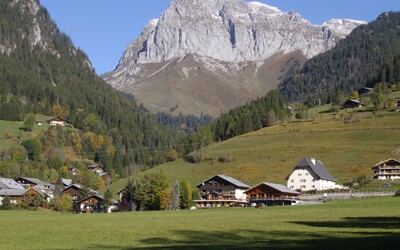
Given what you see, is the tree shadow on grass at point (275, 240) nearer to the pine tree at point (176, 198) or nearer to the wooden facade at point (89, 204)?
the pine tree at point (176, 198)

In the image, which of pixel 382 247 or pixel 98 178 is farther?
pixel 98 178

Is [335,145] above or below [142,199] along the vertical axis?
above

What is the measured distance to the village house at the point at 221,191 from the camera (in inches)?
5738

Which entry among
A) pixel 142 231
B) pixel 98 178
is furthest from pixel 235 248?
pixel 98 178

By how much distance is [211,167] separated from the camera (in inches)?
6727

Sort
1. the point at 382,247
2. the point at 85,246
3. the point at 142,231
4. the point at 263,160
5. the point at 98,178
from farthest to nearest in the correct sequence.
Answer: the point at 98,178, the point at 263,160, the point at 142,231, the point at 85,246, the point at 382,247

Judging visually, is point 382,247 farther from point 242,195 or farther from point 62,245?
point 242,195

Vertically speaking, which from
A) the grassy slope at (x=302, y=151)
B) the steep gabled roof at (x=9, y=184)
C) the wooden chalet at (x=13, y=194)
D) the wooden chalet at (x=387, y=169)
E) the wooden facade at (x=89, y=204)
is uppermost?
the grassy slope at (x=302, y=151)

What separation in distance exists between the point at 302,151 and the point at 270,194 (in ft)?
129

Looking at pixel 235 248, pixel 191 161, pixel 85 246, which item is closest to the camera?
pixel 235 248

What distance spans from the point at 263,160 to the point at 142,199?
49.5 metres

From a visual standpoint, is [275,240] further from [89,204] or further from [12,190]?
[12,190]

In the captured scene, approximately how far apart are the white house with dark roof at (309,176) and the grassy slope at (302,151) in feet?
7.80

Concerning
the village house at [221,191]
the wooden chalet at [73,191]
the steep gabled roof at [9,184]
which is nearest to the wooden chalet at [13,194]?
the steep gabled roof at [9,184]
